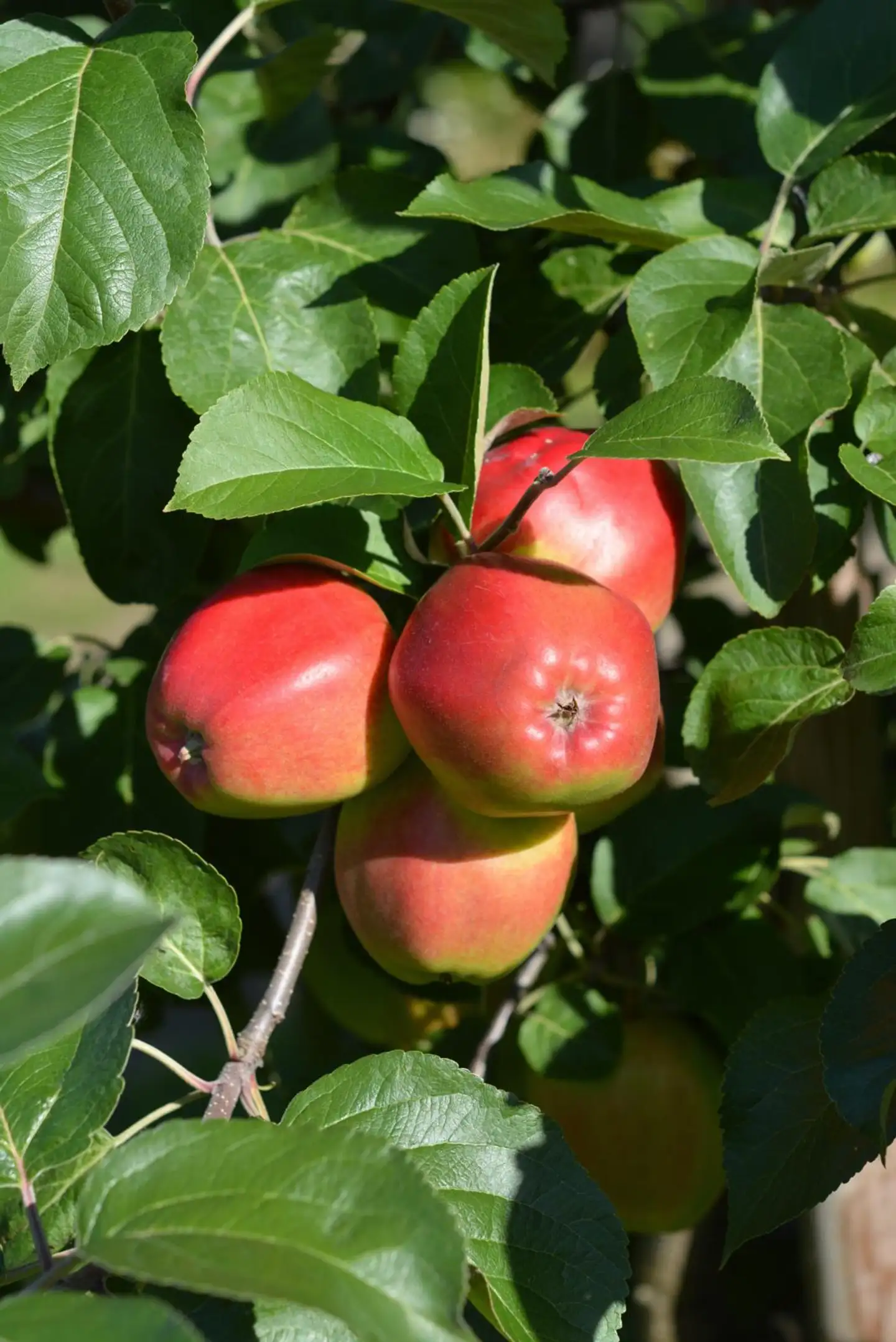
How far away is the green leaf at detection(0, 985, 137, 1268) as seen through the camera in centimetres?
58

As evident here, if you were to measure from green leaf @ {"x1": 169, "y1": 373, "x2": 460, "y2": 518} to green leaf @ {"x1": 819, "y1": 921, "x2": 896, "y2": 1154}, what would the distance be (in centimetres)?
34

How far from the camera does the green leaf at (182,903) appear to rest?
0.70 metres

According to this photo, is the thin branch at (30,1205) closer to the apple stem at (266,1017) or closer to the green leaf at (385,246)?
the apple stem at (266,1017)

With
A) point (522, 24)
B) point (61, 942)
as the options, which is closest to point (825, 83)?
point (522, 24)

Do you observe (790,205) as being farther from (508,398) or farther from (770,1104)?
(770,1104)

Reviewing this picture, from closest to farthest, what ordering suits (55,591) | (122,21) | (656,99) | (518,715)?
(518,715) → (122,21) → (656,99) → (55,591)

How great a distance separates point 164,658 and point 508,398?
10.7 inches

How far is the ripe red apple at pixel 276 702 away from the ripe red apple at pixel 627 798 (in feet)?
0.39

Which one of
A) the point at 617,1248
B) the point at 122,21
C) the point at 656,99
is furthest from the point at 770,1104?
the point at 656,99

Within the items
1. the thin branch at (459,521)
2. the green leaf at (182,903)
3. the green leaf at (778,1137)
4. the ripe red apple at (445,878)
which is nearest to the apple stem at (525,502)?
the thin branch at (459,521)

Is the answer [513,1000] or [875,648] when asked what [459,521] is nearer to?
[875,648]

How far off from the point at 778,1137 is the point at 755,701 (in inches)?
9.8

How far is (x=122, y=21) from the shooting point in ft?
2.45

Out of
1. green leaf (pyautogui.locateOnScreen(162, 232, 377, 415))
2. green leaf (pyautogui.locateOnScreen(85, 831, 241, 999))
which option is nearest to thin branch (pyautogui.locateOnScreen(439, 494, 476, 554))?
green leaf (pyautogui.locateOnScreen(162, 232, 377, 415))
